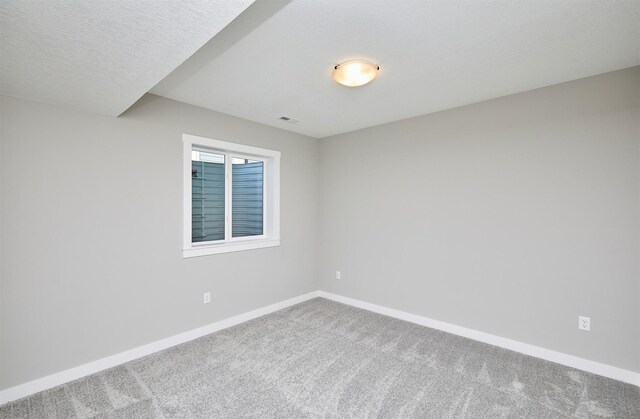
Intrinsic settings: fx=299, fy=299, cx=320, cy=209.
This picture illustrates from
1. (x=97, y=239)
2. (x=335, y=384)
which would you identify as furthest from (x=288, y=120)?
(x=335, y=384)

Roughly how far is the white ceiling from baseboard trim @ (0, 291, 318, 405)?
7.80ft

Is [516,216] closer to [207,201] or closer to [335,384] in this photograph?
[335,384]

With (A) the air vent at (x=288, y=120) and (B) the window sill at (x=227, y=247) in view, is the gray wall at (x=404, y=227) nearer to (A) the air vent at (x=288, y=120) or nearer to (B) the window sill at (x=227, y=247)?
(B) the window sill at (x=227, y=247)

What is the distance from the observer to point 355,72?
7.23 feet

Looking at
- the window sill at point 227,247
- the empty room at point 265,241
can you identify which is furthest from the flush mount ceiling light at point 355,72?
the window sill at point 227,247

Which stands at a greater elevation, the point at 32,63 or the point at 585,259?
the point at 32,63

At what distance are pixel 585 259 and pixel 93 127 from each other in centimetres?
430

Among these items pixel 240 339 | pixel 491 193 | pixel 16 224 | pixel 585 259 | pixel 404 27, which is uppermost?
pixel 404 27

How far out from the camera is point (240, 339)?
3107 millimetres

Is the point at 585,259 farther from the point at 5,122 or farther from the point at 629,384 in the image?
the point at 5,122

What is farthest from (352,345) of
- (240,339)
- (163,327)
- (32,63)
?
(32,63)

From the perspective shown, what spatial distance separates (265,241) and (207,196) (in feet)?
2.99

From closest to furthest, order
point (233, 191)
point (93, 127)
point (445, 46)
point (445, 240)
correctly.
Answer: point (445, 46)
point (93, 127)
point (445, 240)
point (233, 191)

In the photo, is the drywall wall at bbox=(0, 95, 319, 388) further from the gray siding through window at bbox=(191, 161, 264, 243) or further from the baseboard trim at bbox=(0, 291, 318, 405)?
the gray siding through window at bbox=(191, 161, 264, 243)
